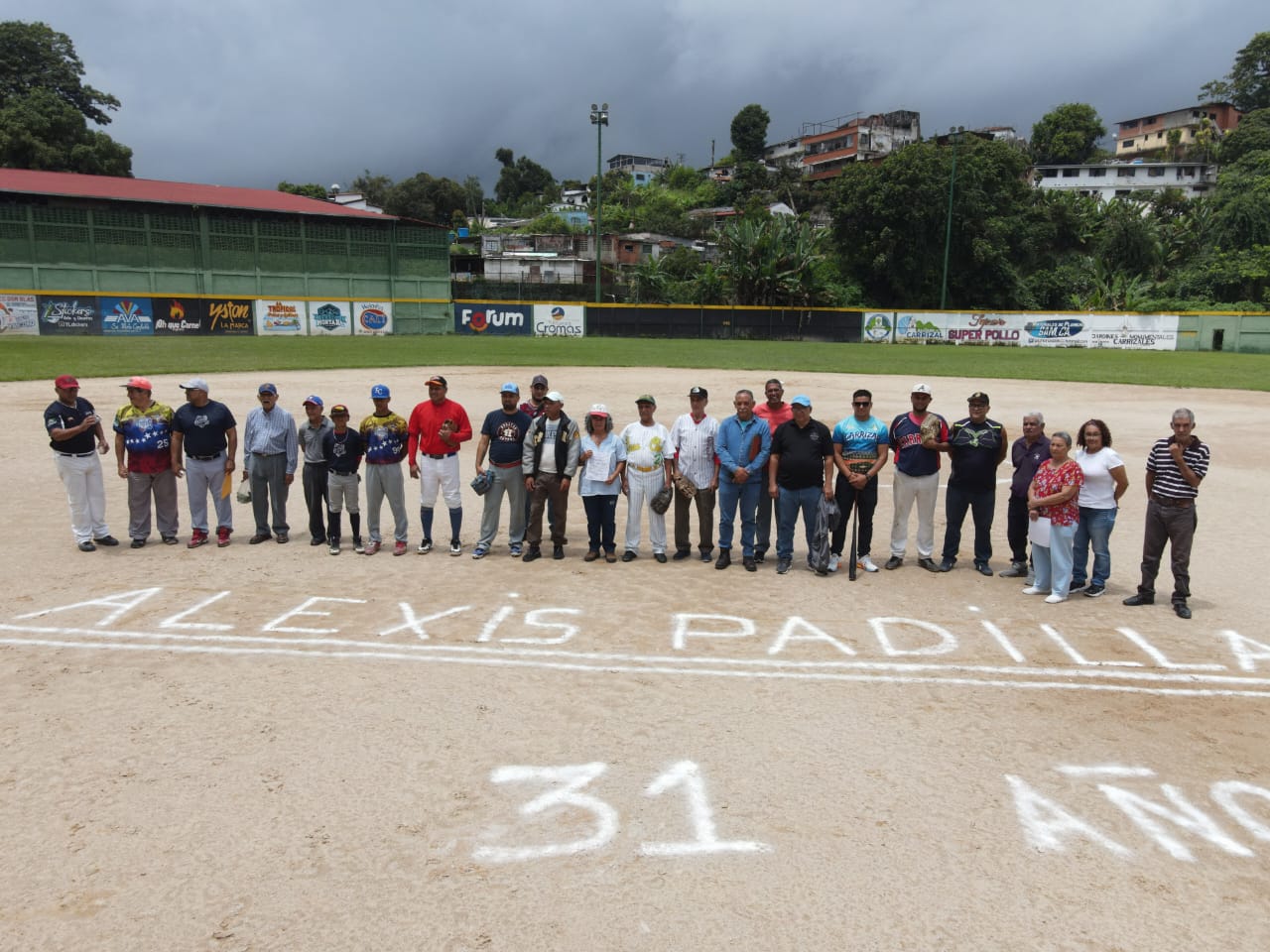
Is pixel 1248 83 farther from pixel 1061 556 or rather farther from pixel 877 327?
pixel 1061 556

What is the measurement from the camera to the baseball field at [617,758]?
3.90 meters

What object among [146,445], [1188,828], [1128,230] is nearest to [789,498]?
[1188,828]

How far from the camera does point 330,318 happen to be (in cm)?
4688

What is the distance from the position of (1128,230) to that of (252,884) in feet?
251

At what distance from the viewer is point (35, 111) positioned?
67.4m

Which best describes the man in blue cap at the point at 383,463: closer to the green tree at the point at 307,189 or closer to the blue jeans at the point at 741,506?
the blue jeans at the point at 741,506

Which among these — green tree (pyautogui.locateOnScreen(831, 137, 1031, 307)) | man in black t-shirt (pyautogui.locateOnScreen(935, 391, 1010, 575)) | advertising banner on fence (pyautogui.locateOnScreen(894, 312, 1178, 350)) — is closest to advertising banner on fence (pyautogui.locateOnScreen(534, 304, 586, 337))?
advertising banner on fence (pyautogui.locateOnScreen(894, 312, 1178, 350))

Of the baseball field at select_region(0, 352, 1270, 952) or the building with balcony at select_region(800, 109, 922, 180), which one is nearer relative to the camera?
the baseball field at select_region(0, 352, 1270, 952)

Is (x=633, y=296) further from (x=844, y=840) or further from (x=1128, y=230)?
(x=844, y=840)

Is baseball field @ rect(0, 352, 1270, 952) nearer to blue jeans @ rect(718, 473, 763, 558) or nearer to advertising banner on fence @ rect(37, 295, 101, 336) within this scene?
blue jeans @ rect(718, 473, 763, 558)

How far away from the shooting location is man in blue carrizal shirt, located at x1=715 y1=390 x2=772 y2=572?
950 centimetres

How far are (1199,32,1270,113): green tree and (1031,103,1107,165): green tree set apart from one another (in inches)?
626

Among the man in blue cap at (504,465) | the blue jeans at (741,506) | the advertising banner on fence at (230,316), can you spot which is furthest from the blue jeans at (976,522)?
the advertising banner on fence at (230,316)

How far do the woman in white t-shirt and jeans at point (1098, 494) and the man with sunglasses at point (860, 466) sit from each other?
6.32ft
